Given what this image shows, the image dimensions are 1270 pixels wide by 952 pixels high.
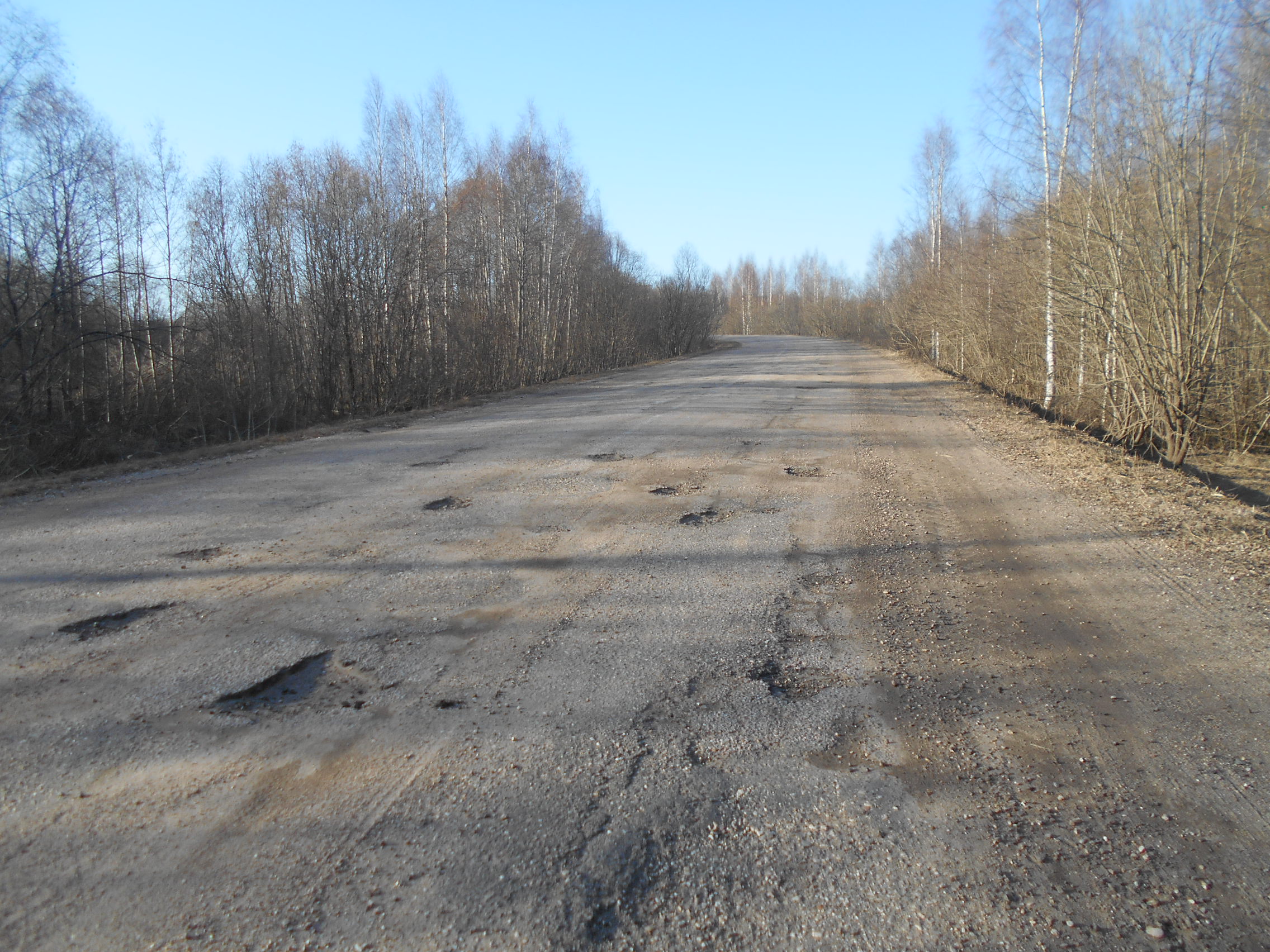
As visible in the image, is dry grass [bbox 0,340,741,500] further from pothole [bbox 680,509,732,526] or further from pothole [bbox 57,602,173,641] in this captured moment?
pothole [bbox 680,509,732,526]

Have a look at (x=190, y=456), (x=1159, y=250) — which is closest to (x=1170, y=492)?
(x=1159, y=250)

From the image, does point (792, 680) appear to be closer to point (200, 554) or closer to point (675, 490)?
point (675, 490)

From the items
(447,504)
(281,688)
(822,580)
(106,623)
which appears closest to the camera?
(281,688)

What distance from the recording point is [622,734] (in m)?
2.97

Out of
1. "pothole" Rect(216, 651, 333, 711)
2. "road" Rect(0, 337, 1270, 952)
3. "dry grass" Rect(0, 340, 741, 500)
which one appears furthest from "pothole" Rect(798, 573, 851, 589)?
"dry grass" Rect(0, 340, 741, 500)

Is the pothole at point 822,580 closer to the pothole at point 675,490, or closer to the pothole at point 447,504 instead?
the pothole at point 675,490

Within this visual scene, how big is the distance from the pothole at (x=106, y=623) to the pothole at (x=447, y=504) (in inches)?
92.7

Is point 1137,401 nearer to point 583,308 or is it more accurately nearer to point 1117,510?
point 1117,510

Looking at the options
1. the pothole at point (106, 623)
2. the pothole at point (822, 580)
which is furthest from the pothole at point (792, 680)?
the pothole at point (106, 623)

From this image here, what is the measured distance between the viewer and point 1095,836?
7.96 ft

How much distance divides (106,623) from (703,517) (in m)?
4.03

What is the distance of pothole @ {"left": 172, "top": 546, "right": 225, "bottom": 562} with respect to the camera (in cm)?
501

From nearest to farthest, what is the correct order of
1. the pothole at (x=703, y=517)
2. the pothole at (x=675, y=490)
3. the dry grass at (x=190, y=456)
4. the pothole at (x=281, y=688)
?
the pothole at (x=281, y=688), the pothole at (x=703, y=517), the pothole at (x=675, y=490), the dry grass at (x=190, y=456)

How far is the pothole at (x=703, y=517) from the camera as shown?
5934 mm
